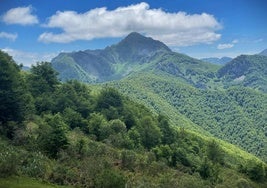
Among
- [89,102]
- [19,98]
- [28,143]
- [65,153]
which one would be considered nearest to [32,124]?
[19,98]

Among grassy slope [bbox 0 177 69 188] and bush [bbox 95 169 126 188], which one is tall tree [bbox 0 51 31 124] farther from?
bush [bbox 95 169 126 188]

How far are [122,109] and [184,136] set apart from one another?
23.5m

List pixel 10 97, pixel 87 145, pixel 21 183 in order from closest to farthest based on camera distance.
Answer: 1. pixel 21 183
2. pixel 87 145
3. pixel 10 97

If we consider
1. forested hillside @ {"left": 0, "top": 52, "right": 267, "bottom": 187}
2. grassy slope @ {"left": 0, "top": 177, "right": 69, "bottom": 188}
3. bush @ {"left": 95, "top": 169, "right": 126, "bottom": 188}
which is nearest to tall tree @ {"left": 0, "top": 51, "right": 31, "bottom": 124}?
forested hillside @ {"left": 0, "top": 52, "right": 267, "bottom": 187}

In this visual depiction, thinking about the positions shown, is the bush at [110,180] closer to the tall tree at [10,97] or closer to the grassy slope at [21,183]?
the grassy slope at [21,183]

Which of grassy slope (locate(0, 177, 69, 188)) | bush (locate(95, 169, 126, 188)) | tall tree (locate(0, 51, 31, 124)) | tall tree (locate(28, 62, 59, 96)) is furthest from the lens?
tall tree (locate(28, 62, 59, 96))

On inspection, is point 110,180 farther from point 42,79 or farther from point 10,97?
point 42,79

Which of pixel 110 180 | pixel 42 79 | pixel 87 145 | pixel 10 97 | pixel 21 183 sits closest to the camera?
pixel 21 183

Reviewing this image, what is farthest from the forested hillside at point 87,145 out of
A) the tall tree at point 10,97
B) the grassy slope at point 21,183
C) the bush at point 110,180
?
the grassy slope at point 21,183

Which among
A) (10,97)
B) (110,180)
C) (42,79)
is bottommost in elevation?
(110,180)

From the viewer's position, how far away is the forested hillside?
187ft

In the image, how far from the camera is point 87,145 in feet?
254

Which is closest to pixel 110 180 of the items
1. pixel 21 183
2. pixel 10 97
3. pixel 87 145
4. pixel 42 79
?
pixel 21 183

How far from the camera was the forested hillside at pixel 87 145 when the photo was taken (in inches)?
2243
